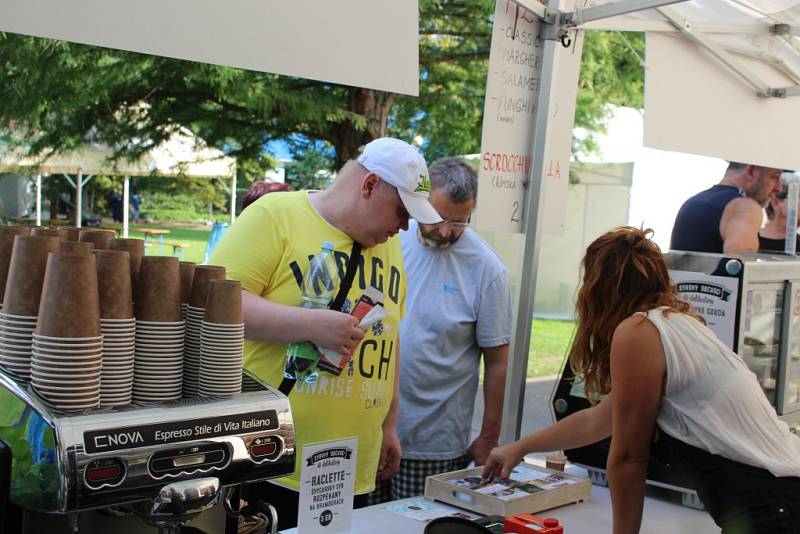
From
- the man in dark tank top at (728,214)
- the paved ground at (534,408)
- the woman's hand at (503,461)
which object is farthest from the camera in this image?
the paved ground at (534,408)

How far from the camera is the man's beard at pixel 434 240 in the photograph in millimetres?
2883

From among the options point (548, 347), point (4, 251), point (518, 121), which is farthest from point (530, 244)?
point (548, 347)

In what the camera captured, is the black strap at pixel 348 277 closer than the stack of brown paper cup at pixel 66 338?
No

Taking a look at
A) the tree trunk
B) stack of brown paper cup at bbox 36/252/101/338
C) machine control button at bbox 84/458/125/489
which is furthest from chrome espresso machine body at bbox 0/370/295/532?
the tree trunk

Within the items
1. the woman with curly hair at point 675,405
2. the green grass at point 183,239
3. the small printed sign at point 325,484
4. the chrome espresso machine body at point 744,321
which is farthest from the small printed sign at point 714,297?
the green grass at point 183,239

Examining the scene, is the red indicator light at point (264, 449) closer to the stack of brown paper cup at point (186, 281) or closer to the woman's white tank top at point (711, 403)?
the stack of brown paper cup at point (186, 281)

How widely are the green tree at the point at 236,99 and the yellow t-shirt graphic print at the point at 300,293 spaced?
438 cm

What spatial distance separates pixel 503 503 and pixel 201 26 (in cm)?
137

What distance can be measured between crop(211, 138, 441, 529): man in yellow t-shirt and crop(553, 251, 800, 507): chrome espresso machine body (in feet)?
2.89

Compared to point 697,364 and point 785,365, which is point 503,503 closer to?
point 697,364

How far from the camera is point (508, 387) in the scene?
298 centimetres

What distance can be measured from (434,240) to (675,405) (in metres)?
1.16

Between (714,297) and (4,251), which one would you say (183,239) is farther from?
(4,251)

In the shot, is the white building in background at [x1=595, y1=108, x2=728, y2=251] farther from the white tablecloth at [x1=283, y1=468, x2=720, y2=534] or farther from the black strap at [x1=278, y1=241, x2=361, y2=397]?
the black strap at [x1=278, y1=241, x2=361, y2=397]
